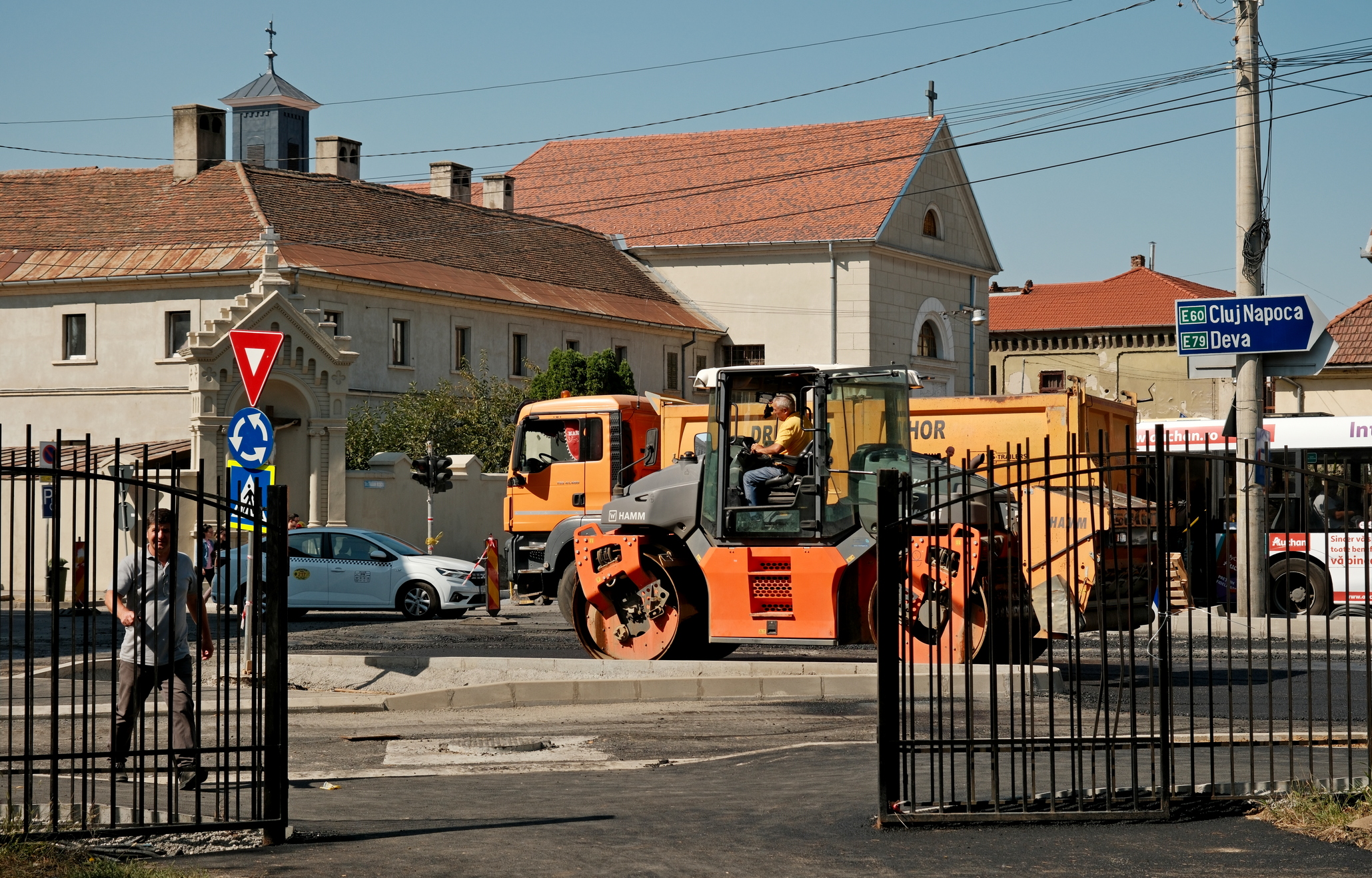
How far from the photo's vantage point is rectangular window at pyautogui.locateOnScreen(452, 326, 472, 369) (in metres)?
47.8

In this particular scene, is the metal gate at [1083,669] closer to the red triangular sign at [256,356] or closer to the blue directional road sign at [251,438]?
the blue directional road sign at [251,438]

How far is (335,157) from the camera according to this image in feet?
186

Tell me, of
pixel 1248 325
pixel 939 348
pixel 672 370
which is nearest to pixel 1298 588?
pixel 1248 325

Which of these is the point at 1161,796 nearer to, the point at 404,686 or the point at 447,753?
the point at 447,753

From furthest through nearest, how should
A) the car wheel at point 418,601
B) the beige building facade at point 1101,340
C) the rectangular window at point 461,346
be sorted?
1. the beige building facade at point 1101,340
2. the rectangular window at point 461,346
3. the car wheel at point 418,601

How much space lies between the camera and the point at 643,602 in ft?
53.8

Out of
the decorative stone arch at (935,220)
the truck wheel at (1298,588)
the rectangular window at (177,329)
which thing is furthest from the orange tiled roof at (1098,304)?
the truck wheel at (1298,588)

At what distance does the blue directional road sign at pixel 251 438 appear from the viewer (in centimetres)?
1450

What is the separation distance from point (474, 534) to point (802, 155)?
27.0 m

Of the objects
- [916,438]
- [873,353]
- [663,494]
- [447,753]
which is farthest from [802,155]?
[447,753]

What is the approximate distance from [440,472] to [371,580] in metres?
8.54

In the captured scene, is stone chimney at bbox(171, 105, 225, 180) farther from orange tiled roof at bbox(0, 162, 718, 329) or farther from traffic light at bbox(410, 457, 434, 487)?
traffic light at bbox(410, 457, 434, 487)

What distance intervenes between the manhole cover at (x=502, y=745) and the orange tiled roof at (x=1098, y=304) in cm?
6410

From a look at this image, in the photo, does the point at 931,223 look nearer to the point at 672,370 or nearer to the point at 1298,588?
the point at 672,370
